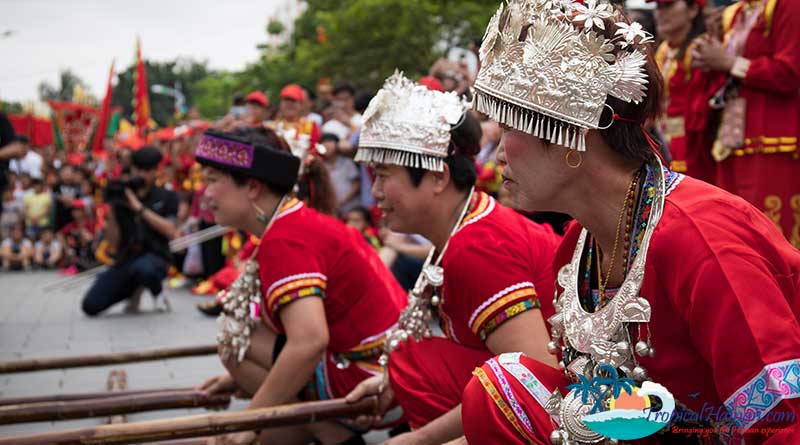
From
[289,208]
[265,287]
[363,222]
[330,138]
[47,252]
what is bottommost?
[47,252]

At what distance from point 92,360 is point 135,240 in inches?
201

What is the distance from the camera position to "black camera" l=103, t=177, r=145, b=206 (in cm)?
962

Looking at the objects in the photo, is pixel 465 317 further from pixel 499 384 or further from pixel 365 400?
pixel 499 384

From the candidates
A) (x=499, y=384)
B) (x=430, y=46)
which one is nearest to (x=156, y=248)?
(x=499, y=384)

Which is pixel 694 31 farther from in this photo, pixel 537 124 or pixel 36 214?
pixel 36 214

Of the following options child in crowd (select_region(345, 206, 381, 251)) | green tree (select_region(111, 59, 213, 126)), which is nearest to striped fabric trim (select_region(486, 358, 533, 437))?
child in crowd (select_region(345, 206, 381, 251))

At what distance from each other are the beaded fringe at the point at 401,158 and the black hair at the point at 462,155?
0.11ft

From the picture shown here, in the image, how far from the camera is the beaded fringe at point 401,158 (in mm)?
3582

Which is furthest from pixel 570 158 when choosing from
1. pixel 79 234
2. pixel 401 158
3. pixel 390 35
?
pixel 390 35

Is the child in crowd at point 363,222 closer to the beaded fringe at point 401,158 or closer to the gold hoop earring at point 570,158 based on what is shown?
the beaded fringe at point 401,158

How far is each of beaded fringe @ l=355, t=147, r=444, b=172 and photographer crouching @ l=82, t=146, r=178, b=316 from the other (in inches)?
242

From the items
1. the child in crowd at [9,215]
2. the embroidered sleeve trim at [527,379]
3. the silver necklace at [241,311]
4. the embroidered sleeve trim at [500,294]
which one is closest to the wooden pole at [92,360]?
the silver necklace at [241,311]

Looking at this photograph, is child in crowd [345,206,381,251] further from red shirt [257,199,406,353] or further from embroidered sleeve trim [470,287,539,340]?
embroidered sleeve trim [470,287,539,340]

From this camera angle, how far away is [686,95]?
5398mm
